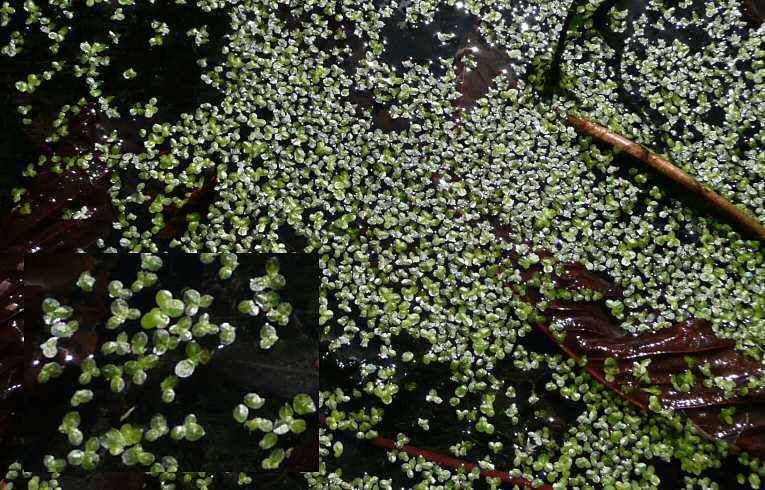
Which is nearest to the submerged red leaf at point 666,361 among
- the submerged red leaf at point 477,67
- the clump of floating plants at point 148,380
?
the submerged red leaf at point 477,67

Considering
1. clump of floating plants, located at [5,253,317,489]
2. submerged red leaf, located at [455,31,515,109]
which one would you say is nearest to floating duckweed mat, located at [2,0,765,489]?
submerged red leaf, located at [455,31,515,109]

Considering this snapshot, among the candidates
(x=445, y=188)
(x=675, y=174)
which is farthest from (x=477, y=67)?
(x=675, y=174)

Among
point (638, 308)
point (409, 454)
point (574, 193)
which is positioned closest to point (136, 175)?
point (409, 454)

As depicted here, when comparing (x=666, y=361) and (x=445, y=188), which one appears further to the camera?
(x=445, y=188)

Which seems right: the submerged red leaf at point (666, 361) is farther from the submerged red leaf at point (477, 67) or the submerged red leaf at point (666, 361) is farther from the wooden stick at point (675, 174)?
the submerged red leaf at point (477, 67)

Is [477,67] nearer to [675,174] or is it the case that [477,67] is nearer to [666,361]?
[675,174]

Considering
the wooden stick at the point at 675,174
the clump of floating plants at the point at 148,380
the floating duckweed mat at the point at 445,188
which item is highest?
the wooden stick at the point at 675,174

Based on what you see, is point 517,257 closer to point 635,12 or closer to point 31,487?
point 635,12

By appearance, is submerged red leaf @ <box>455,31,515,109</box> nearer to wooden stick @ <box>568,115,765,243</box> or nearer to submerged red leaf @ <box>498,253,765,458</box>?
wooden stick @ <box>568,115,765,243</box>
